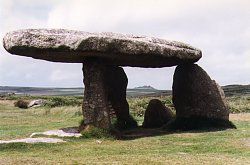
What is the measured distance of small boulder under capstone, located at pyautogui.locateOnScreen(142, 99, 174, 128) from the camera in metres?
26.6

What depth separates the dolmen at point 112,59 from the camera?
18.7m

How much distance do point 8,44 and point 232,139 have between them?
1011 centimetres

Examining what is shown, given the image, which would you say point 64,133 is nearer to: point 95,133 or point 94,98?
point 95,133

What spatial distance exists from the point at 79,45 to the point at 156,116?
987 centimetres

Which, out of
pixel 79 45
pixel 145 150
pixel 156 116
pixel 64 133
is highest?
pixel 79 45

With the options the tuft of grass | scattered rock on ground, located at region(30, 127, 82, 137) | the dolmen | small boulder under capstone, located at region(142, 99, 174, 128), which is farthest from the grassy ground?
small boulder under capstone, located at region(142, 99, 174, 128)

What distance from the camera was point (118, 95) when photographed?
88.3ft

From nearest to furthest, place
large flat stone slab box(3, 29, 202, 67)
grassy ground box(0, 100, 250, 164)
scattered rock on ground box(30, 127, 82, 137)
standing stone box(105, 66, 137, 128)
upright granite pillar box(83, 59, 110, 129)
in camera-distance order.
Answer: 1. grassy ground box(0, 100, 250, 164)
2. large flat stone slab box(3, 29, 202, 67)
3. scattered rock on ground box(30, 127, 82, 137)
4. upright granite pillar box(83, 59, 110, 129)
5. standing stone box(105, 66, 137, 128)

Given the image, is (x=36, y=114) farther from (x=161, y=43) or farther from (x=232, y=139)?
(x=232, y=139)

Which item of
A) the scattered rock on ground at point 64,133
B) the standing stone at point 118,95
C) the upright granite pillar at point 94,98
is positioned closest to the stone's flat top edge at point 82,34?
the upright granite pillar at point 94,98

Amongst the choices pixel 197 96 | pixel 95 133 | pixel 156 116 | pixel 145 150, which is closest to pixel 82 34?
pixel 95 133

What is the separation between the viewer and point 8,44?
19.1 metres

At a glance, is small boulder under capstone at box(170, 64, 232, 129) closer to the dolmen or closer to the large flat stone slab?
the dolmen

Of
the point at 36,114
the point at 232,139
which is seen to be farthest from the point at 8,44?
the point at 36,114
